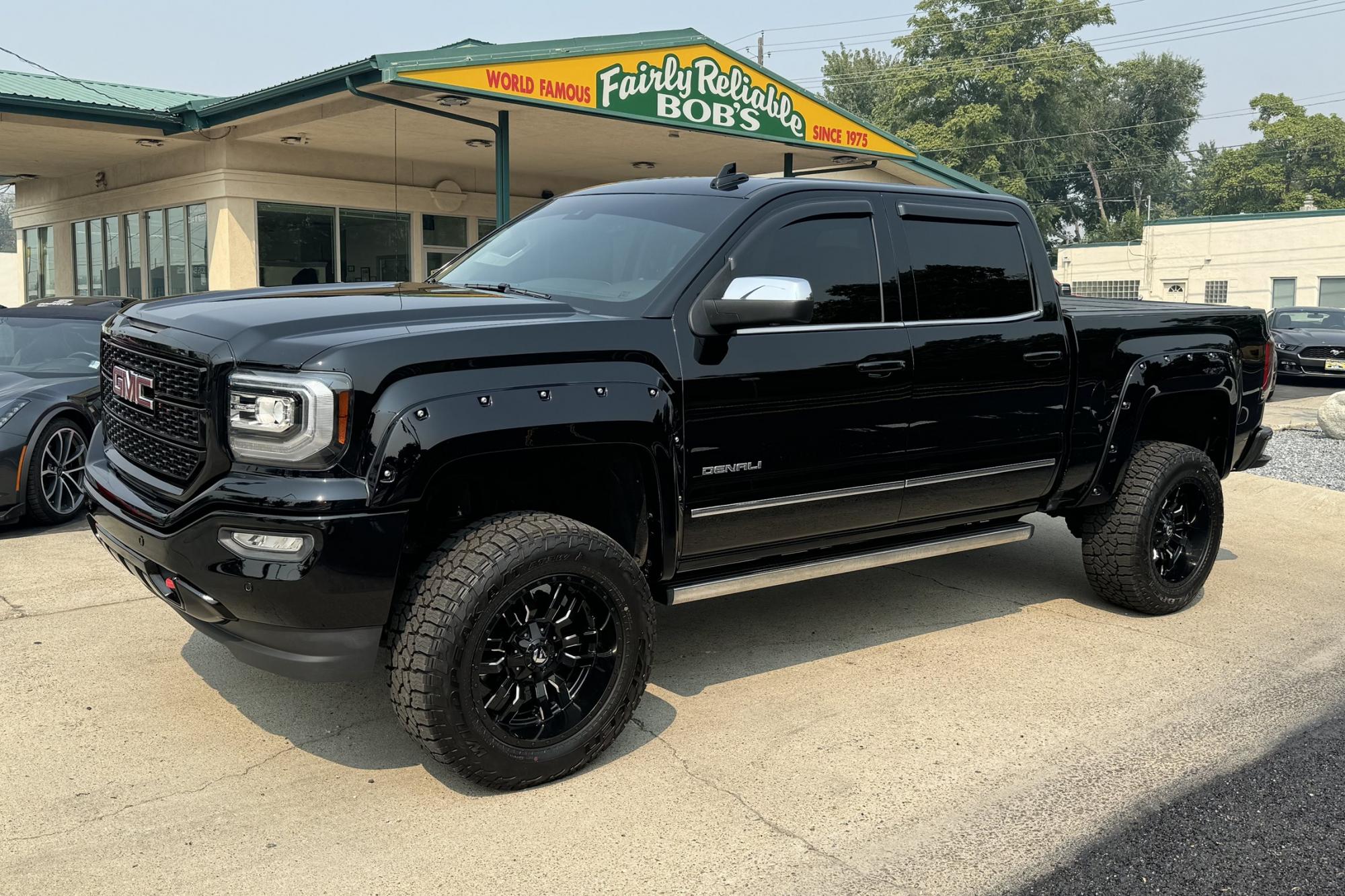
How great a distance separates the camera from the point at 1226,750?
165 inches

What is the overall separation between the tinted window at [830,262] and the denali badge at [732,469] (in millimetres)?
679

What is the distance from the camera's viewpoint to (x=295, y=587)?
3332 millimetres

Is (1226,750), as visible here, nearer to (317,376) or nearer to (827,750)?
(827,750)

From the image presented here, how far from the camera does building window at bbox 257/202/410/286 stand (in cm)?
1800

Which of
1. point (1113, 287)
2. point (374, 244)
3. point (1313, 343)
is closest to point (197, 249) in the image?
point (374, 244)

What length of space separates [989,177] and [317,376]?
216 feet

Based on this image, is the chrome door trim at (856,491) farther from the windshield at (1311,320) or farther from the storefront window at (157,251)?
the windshield at (1311,320)

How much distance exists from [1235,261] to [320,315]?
51.0 m

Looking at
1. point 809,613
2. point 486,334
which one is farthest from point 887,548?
point 486,334

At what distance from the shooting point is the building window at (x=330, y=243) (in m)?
18.0

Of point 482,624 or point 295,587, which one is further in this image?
point 482,624

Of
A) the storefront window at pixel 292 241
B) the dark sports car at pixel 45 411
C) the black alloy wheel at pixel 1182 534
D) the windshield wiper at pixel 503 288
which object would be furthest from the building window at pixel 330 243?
the black alloy wheel at pixel 1182 534

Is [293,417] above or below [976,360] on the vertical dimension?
below

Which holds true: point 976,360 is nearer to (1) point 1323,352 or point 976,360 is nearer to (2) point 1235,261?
(1) point 1323,352
